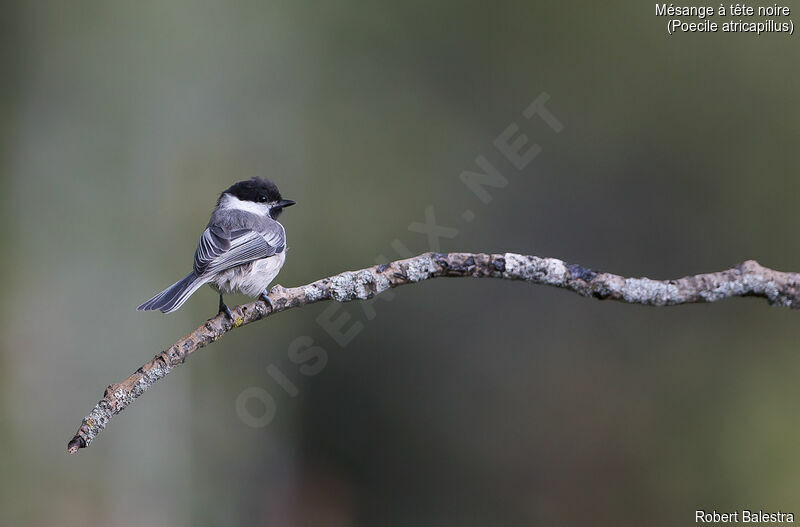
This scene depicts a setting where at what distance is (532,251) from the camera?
5.22 m

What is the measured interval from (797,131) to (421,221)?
2895 mm

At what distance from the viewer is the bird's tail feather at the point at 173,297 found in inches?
111

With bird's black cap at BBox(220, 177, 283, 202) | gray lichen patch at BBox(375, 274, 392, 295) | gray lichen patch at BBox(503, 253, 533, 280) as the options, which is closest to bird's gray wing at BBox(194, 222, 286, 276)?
bird's black cap at BBox(220, 177, 283, 202)

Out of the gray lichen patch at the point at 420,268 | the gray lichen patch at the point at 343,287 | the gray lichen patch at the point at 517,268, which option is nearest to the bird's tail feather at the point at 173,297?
the gray lichen patch at the point at 343,287

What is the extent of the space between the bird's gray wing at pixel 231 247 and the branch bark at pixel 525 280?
76cm

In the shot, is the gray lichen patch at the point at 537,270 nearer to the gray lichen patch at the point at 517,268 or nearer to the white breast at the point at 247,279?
the gray lichen patch at the point at 517,268

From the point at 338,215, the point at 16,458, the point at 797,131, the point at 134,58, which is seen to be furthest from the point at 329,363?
the point at 797,131

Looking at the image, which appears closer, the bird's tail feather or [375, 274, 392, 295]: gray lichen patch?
[375, 274, 392, 295]: gray lichen patch

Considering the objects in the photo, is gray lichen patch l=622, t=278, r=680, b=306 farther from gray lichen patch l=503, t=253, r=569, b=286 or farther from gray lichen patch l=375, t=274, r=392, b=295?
gray lichen patch l=375, t=274, r=392, b=295

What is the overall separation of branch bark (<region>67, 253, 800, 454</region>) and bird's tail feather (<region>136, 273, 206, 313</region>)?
1.33 feet

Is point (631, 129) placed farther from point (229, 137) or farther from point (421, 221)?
point (229, 137)

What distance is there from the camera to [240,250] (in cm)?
339

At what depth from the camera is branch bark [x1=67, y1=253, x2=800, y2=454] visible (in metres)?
2.16

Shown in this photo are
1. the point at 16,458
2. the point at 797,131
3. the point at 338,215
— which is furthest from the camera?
the point at 338,215
